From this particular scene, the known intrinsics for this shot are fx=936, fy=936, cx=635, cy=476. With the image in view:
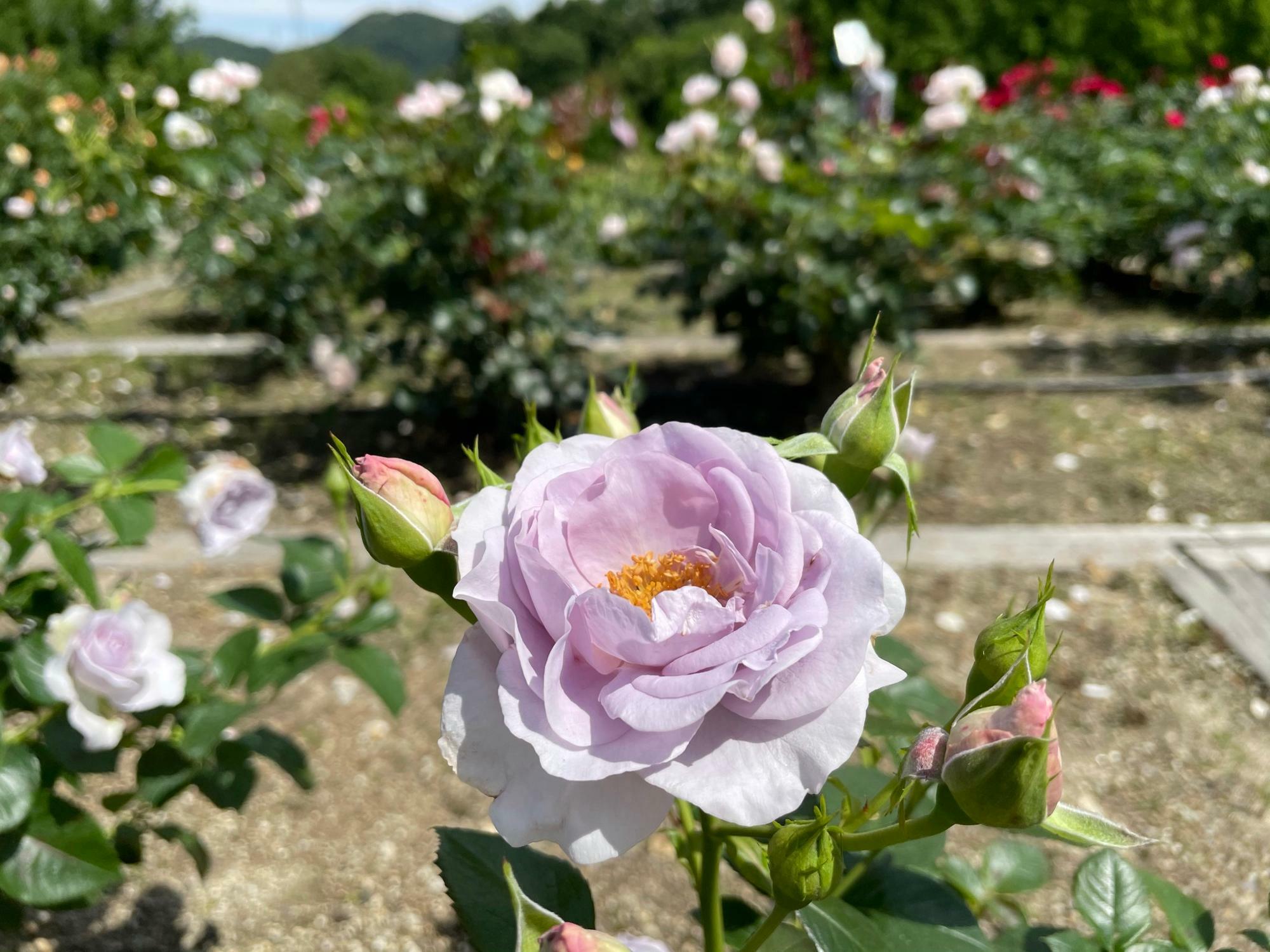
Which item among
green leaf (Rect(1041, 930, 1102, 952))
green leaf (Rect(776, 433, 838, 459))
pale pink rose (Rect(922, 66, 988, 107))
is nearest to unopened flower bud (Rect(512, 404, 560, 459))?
green leaf (Rect(776, 433, 838, 459))

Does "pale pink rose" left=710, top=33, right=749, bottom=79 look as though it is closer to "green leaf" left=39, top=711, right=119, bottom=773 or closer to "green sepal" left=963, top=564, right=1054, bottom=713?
"green leaf" left=39, top=711, right=119, bottom=773

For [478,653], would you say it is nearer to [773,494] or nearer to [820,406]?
[773,494]

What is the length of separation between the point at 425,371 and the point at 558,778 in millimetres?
2831

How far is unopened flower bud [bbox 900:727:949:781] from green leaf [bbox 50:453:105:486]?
0.94 metres

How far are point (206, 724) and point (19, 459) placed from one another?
1.17 feet

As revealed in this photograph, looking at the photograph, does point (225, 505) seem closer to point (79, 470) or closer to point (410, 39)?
point (79, 470)

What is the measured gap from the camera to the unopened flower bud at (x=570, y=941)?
407 millimetres

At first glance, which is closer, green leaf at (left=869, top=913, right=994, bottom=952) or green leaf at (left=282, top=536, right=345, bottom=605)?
green leaf at (left=869, top=913, right=994, bottom=952)

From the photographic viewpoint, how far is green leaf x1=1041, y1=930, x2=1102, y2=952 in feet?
2.14

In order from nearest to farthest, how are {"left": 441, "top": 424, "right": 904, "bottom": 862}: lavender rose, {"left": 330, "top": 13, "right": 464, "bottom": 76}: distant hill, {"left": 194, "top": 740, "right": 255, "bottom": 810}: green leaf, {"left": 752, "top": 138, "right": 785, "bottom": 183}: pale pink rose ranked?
Answer: 1. {"left": 441, "top": 424, "right": 904, "bottom": 862}: lavender rose
2. {"left": 194, "top": 740, "right": 255, "bottom": 810}: green leaf
3. {"left": 752, "top": 138, "right": 785, "bottom": 183}: pale pink rose
4. {"left": 330, "top": 13, "right": 464, "bottom": 76}: distant hill

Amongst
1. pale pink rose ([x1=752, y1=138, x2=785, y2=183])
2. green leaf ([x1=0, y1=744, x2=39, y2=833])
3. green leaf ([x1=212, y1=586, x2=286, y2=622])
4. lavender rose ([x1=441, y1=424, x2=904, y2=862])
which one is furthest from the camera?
pale pink rose ([x1=752, y1=138, x2=785, y2=183])

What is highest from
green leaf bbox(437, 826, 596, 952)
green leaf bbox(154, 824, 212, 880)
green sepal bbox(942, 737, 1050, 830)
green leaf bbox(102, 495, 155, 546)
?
green sepal bbox(942, 737, 1050, 830)

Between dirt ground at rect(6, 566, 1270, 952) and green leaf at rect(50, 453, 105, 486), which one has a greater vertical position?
green leaf at rect(50, 453, 105, 486)

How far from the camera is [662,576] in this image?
48 centimetres
